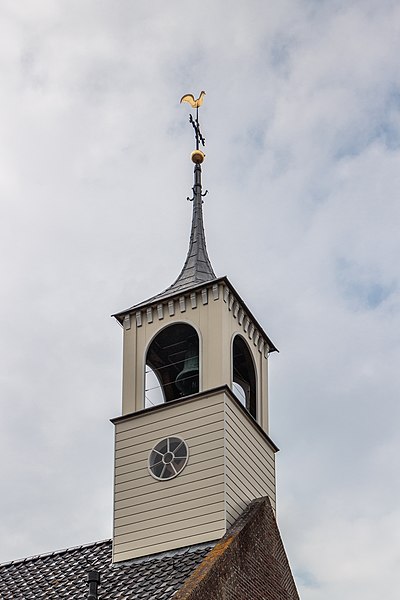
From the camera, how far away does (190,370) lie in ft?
87.9

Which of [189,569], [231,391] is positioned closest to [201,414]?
[231,391]

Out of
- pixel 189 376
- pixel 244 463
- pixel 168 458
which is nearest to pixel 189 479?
pixel 168 458

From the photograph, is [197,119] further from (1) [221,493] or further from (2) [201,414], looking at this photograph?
(1) [221,493]

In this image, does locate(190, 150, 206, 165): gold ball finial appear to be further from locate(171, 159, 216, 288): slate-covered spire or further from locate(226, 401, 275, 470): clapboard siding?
locate(226, 401, 275, 470): clapboard siding

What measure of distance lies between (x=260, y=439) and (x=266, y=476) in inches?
34.2

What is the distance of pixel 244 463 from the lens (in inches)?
993

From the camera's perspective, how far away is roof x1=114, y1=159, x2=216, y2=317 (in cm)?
2777

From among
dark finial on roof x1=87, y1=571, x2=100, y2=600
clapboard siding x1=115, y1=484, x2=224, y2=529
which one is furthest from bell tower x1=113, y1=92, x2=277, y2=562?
dark finial on roof x1=87, y1=571, x2=100, y2=600

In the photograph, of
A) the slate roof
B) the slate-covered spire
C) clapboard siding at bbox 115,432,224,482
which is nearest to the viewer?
the slate roof

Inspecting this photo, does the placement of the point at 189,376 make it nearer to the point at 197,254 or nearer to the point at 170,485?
the point at 170,485

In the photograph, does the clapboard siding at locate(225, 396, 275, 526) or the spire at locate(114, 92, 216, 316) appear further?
the spire at locate(114, 92, 216, 316)

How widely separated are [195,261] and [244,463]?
6.11 metres

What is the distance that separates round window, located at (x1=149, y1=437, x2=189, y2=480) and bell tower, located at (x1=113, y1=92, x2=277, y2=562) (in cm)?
3

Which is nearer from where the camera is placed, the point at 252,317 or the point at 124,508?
the point at 124,508
